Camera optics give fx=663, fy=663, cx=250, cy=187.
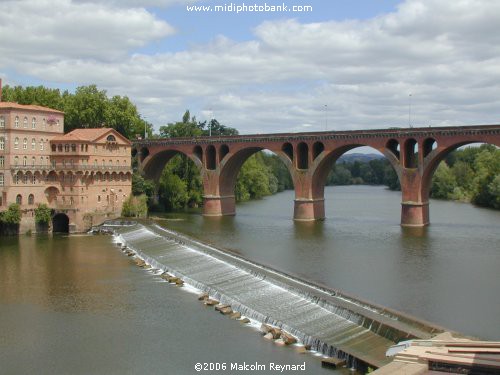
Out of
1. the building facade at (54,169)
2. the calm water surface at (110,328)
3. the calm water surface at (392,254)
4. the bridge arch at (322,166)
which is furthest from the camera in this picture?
the bridge arch at (322,166)

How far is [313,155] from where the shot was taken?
8850 centimetres

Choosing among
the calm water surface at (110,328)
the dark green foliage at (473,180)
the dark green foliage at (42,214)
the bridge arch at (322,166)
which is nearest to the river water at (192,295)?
the calm water surface at (110,328)

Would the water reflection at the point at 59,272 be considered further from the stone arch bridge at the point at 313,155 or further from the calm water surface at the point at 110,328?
the stone arch bridge at the point at 313,155

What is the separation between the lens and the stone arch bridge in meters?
77.3

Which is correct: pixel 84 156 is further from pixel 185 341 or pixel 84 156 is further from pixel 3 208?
pixel 185 341

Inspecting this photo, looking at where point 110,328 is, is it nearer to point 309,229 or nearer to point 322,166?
point 309,229

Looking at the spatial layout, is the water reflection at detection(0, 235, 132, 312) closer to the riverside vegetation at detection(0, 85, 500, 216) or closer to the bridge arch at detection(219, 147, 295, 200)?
the riverside vegetation at detection(0, 85, 500, 216)

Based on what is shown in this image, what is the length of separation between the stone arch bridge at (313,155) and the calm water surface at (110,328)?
37999 mm

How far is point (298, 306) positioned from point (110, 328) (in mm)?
11136

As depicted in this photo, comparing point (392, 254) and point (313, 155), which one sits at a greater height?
point (313, 155)

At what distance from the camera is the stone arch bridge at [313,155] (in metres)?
77.3

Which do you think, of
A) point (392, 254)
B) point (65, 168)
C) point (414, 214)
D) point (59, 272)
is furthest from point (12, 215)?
point (414, 214)

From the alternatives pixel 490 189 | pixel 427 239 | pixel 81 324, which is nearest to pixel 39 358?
pixel 81 324

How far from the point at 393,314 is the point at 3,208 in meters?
53.4
